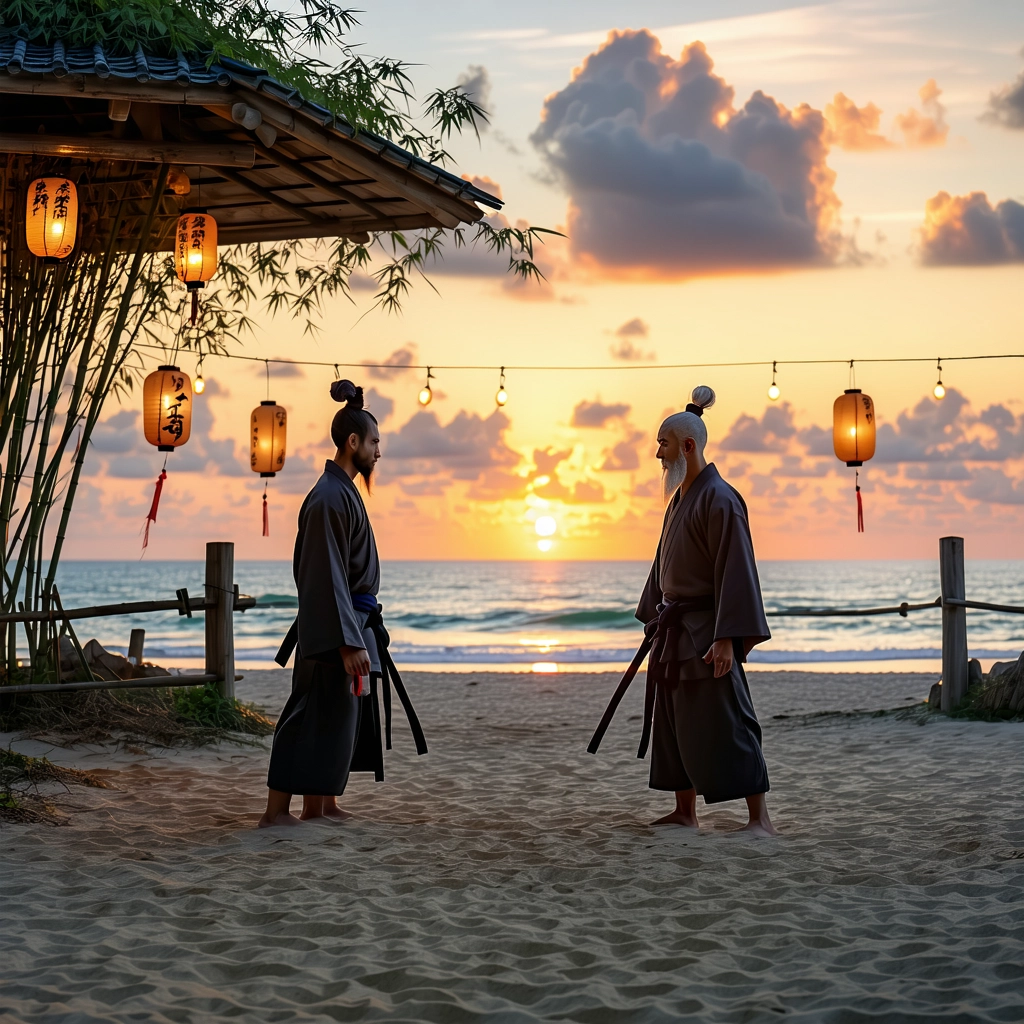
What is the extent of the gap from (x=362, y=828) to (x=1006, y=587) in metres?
43.6

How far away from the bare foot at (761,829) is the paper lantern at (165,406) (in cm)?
419

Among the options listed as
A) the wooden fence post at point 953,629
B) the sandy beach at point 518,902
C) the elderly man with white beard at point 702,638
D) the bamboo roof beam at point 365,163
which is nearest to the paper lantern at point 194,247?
the bamboo roof beam at point 365,163

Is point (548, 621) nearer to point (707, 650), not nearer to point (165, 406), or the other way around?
point (165, 406)

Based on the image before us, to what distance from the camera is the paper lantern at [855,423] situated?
28.3 ft

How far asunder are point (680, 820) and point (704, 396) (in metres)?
1.62

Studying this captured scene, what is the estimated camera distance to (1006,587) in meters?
42.3

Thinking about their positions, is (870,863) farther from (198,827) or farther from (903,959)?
(198,827)

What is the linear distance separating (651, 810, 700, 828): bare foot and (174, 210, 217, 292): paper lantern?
3685 mm

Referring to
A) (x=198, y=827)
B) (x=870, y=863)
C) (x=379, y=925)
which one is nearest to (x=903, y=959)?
(x=870, y=863)

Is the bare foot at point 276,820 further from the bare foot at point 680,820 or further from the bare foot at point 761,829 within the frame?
the bare foot at point 761,829

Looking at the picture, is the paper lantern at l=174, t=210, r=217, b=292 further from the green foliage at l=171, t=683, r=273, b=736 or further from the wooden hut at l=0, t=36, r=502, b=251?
the green foliage at l=171, t=683, r=273, b=736

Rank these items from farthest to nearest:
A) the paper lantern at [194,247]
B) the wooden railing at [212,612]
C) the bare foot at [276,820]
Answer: the paper lantern at [194,247] → the wooden railing at [212,612] → the bare foot at [276,820]

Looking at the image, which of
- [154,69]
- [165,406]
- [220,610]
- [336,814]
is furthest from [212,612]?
[154,69]

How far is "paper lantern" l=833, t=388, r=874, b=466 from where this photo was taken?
8.62 meters
